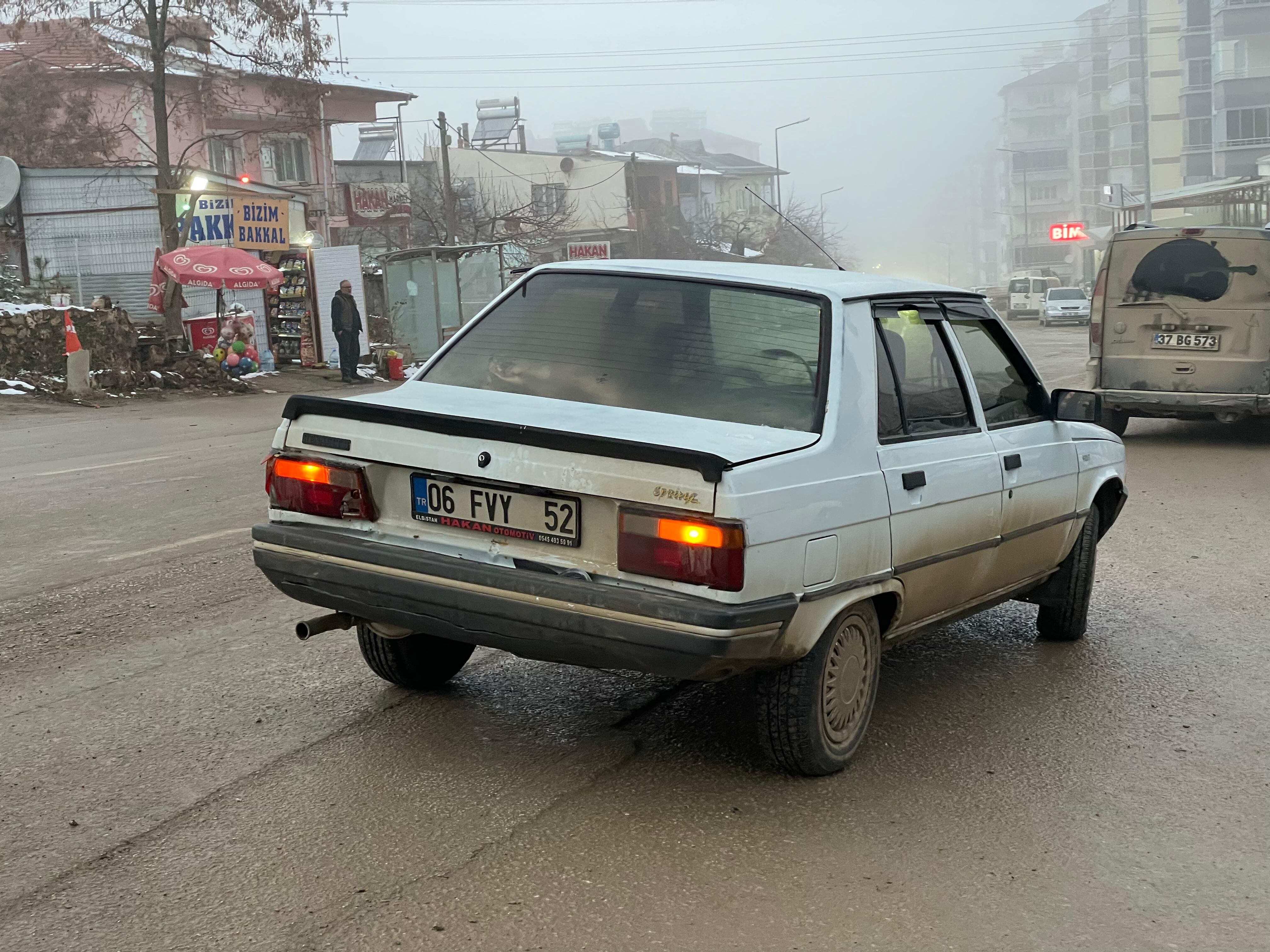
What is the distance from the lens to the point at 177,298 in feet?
→ 82.7

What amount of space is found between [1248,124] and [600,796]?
104 metres

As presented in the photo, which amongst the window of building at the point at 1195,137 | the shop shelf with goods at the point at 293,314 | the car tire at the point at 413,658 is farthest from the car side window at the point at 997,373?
the window of building at the point at 1195,137

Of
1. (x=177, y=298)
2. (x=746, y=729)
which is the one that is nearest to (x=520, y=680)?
(x=746, y=729)

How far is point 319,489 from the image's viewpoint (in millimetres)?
4211

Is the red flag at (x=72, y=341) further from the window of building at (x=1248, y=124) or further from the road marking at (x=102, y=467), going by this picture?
the window of building at (x=1248, y=124)

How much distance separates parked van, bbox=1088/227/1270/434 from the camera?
12711 mm

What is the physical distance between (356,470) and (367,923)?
1468mm

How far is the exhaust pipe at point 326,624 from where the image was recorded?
4277 millimetres

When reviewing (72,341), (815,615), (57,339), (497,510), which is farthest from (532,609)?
(57,339)

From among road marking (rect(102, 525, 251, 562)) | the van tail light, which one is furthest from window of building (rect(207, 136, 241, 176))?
road marking (rect(102, 525, 251, 562))

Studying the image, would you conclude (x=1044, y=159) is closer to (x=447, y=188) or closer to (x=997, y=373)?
(x=447, y=188)

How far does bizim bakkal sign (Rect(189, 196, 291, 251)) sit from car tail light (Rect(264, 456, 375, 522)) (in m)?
23.4

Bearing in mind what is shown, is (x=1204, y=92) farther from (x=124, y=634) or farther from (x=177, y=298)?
(x=124, y=634)

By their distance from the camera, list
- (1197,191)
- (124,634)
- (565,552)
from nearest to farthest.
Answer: (565,552), (124,634), (1197,191)
